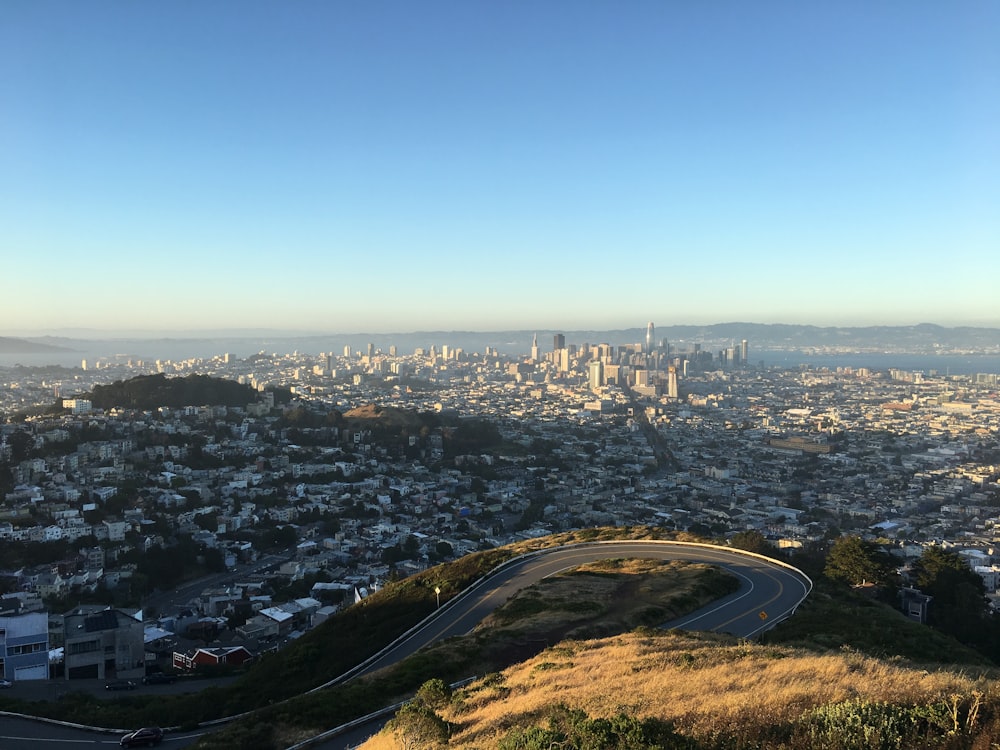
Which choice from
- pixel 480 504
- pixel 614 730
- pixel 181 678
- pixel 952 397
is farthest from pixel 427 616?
pixel 952 397

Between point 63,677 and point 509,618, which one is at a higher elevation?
point 509,618

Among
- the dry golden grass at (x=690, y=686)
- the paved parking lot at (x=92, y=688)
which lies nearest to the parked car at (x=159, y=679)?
the paved parking lot at (x=92, y=688)

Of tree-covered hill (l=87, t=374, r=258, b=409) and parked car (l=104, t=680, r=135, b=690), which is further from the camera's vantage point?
tree-covered hill (l=87, t=374, r=258, b=409)

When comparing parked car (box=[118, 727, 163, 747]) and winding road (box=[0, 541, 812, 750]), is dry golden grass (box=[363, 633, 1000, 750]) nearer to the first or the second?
winding road (box=[0, 541, 812, 750])

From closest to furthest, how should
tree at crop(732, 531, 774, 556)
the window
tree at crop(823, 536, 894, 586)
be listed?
tree at crop(823, 536, 894, 586), the window, tree at crop(732, 531, 774, 556)

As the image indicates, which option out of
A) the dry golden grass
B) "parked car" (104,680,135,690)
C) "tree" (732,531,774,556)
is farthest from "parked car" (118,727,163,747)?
"tree" (732,531,774,556)

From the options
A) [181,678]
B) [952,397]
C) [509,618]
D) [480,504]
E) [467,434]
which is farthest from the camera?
[952,397]

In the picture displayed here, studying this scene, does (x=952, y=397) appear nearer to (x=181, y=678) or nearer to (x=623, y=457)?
(x=623, y=457)
